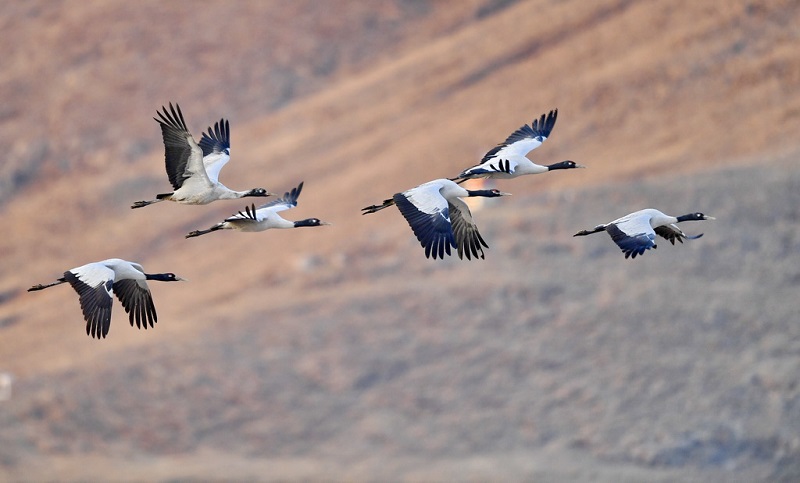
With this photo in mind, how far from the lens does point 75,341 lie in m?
58.6

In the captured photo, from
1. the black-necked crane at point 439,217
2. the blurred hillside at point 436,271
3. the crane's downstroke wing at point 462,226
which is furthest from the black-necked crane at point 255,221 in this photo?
the blurred hillside at point 436,271

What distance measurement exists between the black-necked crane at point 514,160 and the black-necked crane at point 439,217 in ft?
1.45

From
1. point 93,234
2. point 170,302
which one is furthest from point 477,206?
point 93,234

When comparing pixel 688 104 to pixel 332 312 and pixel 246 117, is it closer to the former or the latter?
pixel 332 312

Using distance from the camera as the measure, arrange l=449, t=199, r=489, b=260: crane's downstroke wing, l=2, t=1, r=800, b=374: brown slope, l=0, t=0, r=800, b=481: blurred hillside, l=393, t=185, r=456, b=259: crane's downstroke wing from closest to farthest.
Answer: l=393, t=185, r=456, b=259: crane's downstroke wing < l=449, t=199, r=489, b=260: crane's downstroke wing < l=0, t=0, r=800, b=481: blurred hillside < l=2, t=1, r=800, b=374: brown slope

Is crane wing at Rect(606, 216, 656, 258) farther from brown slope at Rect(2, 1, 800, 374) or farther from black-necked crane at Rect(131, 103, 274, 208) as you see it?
brown slope at Rect(2, 1, 800, 374)

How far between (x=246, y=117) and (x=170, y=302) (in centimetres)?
1416

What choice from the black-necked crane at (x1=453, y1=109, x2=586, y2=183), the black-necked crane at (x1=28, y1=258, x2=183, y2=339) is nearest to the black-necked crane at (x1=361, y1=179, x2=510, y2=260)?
the black-necked crane at (x1=453, y1=109, x2=586, y2=183)

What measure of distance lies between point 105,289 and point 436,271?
106 ft

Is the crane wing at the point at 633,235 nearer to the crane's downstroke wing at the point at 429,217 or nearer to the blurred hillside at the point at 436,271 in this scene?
the crane's downstroke wing at the point at 429,217

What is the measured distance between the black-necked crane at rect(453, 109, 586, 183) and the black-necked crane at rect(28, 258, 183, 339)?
208 inches

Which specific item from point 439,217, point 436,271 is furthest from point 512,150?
point 436,271

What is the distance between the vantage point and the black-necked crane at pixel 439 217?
25.8 metres

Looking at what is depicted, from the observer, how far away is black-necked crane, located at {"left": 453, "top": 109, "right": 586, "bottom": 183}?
28031 millimetres
